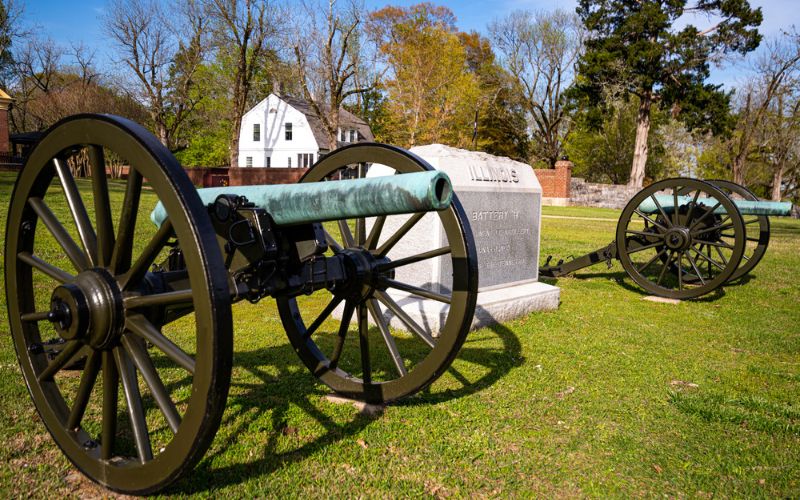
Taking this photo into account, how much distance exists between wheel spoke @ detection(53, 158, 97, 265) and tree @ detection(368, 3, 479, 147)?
3740 centimetres

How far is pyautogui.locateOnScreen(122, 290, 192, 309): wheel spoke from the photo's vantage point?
217 cm

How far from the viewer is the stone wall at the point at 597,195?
34.8m

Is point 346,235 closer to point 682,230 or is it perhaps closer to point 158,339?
point 158,339

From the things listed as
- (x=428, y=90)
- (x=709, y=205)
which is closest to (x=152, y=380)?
(x=709, y=205)

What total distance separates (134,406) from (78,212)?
0.91 m

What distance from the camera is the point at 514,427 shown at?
3.53 meters

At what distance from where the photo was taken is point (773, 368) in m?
4.98

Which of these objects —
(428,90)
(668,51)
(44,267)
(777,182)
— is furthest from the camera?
(777,182)

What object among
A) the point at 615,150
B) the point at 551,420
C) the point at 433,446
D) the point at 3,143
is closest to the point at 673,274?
the point at 551,420

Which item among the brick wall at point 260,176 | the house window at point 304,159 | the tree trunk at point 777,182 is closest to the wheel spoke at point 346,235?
the brick wall at point 260,176

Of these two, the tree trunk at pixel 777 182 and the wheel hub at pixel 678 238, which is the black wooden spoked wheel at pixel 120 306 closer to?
the wheel hub at pixel 678 238

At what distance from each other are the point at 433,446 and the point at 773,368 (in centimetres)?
337

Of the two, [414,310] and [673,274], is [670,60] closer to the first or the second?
[673,274]

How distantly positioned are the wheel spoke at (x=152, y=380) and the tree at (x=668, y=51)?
111ft
